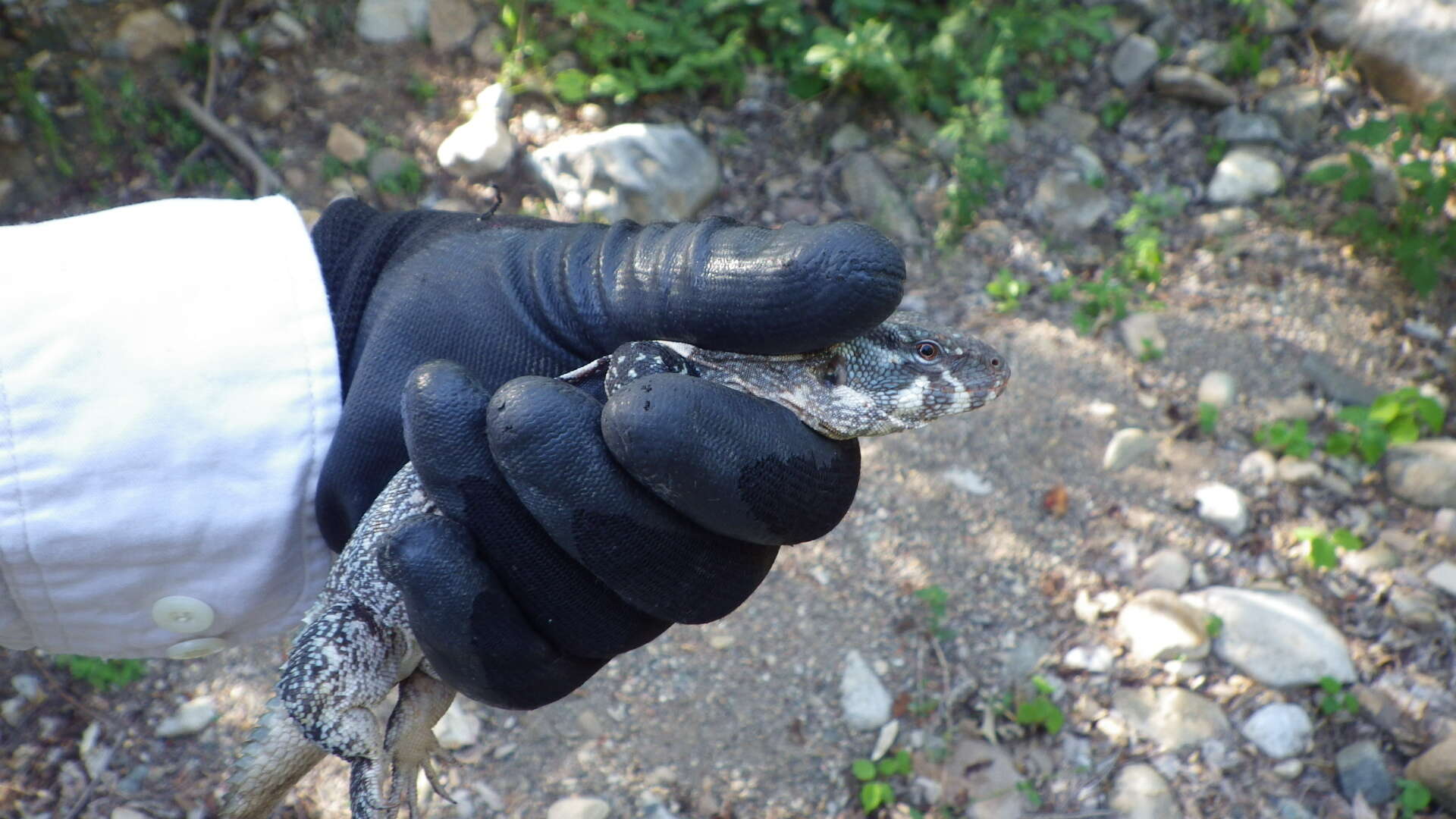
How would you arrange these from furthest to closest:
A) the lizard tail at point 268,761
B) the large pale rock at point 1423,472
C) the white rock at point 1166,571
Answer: the large pale rock at point 1423,472 < the white rock at point 1166,571 < the lizard tail at point 268,761

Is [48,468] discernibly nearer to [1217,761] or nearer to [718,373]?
[718,373]

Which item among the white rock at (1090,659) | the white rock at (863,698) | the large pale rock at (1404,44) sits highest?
the large pale rock at (1404,44)

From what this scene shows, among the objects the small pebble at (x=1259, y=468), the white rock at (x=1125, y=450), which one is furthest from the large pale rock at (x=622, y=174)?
the small pebble at (x=1259, y=468)

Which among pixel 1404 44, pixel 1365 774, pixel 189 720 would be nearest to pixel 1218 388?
pixel 1365 774

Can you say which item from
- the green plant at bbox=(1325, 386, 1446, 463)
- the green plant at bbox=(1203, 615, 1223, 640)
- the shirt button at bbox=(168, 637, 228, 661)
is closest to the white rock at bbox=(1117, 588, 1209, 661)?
the green plant at bbox=(1203, 615, 1223, 640)

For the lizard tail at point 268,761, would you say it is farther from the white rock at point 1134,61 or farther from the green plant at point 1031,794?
the white rock at point 1134,61

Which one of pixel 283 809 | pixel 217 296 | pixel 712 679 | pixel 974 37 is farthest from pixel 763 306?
pixel 974 37
